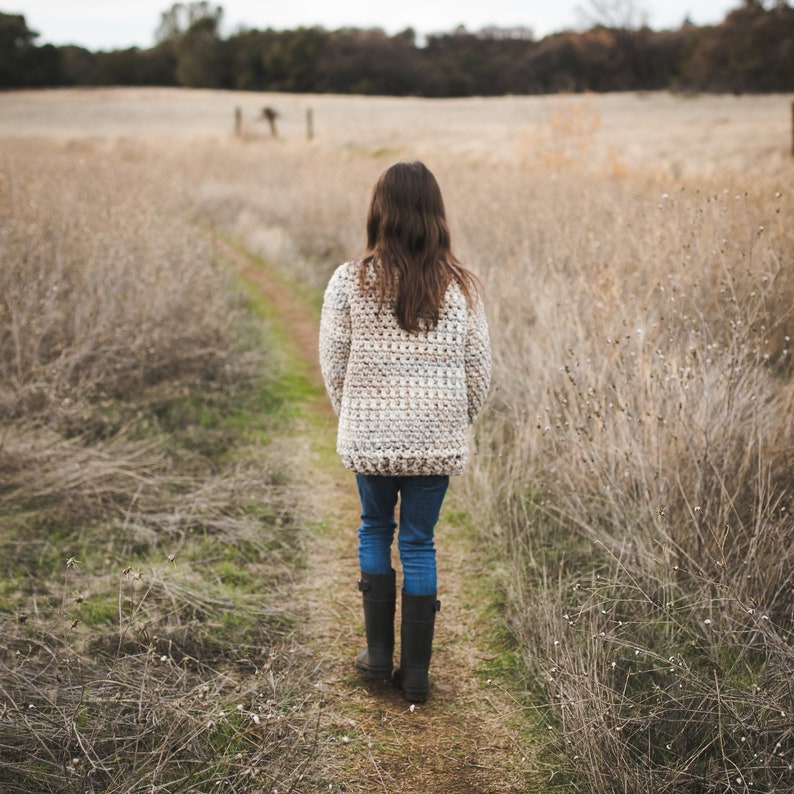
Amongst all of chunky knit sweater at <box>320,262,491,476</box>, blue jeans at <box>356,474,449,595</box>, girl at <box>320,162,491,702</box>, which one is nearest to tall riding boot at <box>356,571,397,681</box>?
blue jeans at <box>356,474,449,595</box>

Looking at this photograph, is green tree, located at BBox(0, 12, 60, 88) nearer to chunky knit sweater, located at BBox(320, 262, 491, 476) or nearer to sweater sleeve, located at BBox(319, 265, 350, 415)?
sweater sleeve, located at BBox(319, 265, 350, 415)

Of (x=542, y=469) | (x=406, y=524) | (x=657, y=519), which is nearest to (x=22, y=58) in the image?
(x=542, y=469)

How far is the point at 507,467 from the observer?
4.22m

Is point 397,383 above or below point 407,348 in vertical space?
below

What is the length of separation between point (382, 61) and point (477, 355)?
5642 centimetres

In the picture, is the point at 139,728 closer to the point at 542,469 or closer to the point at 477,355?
the point at 477,355

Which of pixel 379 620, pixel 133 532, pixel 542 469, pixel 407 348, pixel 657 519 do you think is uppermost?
pixel 407 348

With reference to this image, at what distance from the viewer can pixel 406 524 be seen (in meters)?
2.87

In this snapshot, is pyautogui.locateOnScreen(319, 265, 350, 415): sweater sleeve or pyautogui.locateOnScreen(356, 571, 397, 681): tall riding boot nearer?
pyautogui.locateOnScreen(319, 265, 350, 415): sweater sleeve

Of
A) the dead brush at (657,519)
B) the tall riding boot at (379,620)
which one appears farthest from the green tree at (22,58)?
the tall riding boot at (379,620)

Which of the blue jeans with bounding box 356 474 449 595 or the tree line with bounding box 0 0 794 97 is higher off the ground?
the tree line with bounding box 0 0 794 97

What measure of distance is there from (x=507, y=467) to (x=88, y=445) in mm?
2537

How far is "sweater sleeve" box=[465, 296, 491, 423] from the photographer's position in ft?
9.16

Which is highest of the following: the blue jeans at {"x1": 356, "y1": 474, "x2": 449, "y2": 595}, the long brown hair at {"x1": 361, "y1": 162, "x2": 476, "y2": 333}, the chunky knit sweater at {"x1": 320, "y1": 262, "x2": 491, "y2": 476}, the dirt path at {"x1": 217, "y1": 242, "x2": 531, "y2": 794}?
the long brown hair at {"x1": 361, "y1": 162, "x2": 476, "y2": 333}
